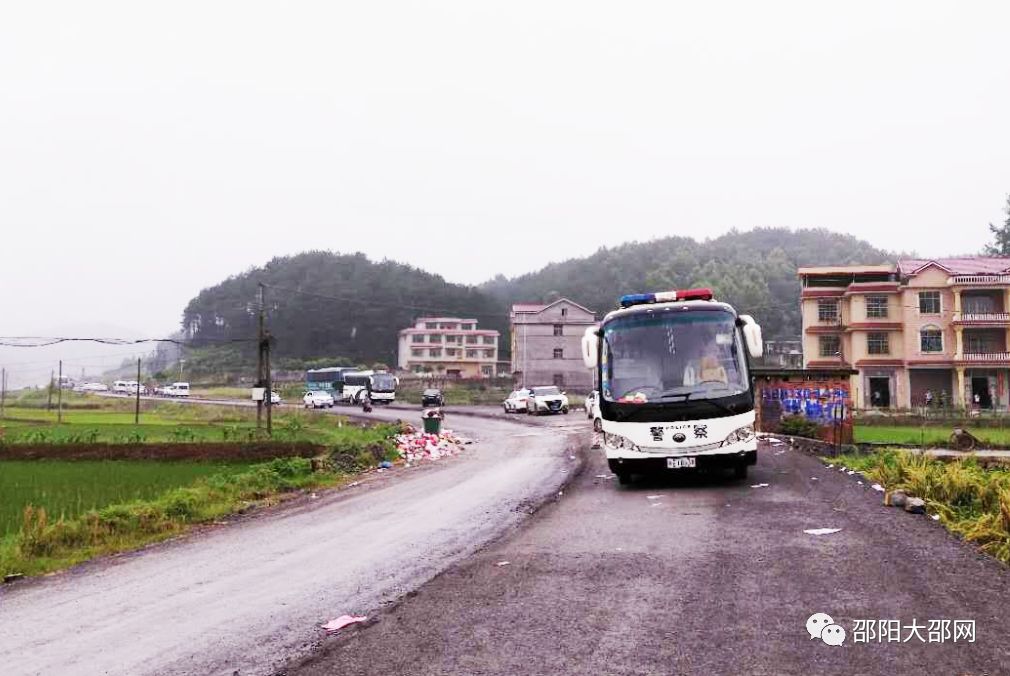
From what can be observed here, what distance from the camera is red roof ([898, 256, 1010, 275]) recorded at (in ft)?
164

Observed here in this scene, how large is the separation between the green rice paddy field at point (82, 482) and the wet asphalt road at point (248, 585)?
349cm

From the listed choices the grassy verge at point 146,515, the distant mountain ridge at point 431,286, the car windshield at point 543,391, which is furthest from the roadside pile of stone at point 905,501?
the distant mountain ridge at point 431,286

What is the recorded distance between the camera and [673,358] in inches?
479

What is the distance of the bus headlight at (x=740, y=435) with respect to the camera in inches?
457

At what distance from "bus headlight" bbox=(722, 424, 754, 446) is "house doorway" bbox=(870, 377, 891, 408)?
46417 millimetres

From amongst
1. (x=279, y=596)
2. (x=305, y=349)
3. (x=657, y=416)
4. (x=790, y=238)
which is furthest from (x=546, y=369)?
(x=790, y=238)

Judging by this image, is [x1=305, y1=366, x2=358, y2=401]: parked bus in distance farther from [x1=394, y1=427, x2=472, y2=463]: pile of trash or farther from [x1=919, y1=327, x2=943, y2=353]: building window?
[x1=919, y1=327, x2=943, y2=353]: building window

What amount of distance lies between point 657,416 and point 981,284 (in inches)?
1902

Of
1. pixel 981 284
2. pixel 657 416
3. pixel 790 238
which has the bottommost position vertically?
pixel 657 416

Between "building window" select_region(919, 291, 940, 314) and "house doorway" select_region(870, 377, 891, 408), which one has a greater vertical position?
"building window" select_region(919, 291, 940, 314)

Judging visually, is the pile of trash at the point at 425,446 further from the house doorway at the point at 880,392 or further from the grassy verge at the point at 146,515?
the house doorway at the point at 880,392

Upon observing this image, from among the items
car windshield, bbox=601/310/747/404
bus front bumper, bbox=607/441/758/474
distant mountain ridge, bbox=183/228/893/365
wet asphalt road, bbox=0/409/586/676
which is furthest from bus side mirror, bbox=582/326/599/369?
distant mountain ridge, bbox=183/228/893/365

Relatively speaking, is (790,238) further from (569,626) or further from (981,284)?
(569,626)

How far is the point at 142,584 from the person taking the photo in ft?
25.7
